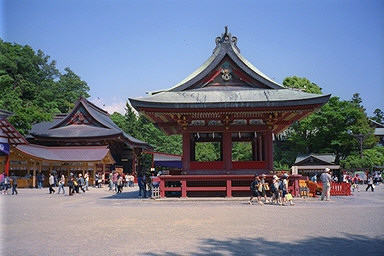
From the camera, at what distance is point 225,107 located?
68.2 feet

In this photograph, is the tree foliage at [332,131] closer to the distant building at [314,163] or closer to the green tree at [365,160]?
the green tree at [365,160]

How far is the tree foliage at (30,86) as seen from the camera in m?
42.6

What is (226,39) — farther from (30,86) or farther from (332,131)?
(30,86)

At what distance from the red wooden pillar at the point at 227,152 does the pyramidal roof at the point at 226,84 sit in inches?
99.5

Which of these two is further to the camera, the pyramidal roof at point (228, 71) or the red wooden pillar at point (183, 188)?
the pyramidal roof at point (228, 71)

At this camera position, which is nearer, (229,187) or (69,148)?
(229,187)

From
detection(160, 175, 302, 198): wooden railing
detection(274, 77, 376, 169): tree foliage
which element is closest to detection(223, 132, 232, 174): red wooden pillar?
detection(160, 175, 302, 198): wooden railing

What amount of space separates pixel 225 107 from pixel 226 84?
347 centimetres

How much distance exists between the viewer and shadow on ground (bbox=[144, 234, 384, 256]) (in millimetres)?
7852

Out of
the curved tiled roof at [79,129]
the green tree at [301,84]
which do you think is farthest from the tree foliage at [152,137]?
the green tree at [301,84]

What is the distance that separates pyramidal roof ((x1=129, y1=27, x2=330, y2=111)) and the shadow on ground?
12993 millimetres

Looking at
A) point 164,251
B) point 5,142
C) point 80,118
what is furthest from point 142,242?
point 80,118

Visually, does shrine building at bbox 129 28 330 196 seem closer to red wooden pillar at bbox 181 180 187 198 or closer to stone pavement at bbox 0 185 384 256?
red wooden pillar at bbox 181 180 187 198

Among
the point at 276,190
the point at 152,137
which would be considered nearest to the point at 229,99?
the point at 276,190
